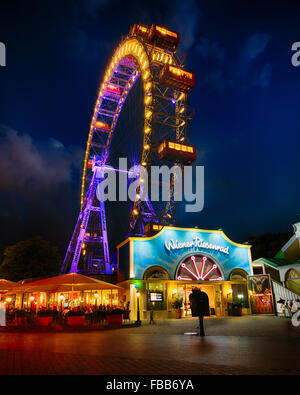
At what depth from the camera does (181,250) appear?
22469 mm

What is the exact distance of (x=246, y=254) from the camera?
2491 cm

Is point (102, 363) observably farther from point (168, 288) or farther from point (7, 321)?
point (168, 288)

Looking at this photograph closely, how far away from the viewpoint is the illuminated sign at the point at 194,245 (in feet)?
72.3

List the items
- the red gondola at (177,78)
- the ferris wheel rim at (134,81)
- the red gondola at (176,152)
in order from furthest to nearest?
the red gondola at (177,78) < the red gondola at (176,152) < the ferris wheel rim at (134,81)

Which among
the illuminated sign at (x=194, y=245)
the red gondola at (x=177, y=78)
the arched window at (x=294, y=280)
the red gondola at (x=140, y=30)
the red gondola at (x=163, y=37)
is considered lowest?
the arched window at (x=294, y=280)

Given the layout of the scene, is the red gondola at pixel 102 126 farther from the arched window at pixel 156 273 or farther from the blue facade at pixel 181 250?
the arched window at pixel 156 273

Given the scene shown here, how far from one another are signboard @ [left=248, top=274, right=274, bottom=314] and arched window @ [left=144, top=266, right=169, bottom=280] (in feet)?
20.0

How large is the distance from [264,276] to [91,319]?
39.9 ft

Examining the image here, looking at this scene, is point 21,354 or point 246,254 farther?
point 246,254

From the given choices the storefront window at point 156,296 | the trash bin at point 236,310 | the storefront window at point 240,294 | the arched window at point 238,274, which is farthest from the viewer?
the arched window at point 238,274

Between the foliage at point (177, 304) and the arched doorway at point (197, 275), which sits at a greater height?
the arched doorway at point (197, 275)

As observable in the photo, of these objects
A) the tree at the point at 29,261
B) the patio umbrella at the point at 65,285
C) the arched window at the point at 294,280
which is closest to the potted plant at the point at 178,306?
the patio umbrella at the point at 65,285
